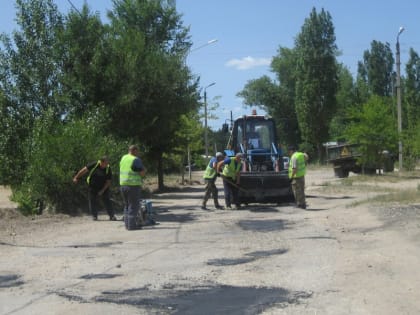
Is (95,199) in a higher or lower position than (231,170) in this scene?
lower

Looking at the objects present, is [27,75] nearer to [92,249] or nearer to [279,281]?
[92,249]

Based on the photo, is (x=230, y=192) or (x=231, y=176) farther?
(x=230, y=192)

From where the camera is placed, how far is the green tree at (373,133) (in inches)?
1400

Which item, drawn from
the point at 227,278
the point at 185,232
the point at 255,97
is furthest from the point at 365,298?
the point at 255,97

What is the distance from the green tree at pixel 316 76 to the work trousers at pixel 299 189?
51.4 m

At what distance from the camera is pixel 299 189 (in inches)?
714

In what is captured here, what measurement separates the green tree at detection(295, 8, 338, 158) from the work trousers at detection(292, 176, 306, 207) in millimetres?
51403

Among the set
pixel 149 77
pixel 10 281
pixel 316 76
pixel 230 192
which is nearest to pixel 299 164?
pixel 230 192

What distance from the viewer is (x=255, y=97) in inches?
3497

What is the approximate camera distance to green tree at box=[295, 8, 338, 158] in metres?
68.6

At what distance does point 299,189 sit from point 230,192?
2.37m

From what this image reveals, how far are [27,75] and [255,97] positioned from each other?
6914cm

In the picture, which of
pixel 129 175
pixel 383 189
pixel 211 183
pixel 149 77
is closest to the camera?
pixel 129 175

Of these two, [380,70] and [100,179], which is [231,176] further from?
[380,70]
